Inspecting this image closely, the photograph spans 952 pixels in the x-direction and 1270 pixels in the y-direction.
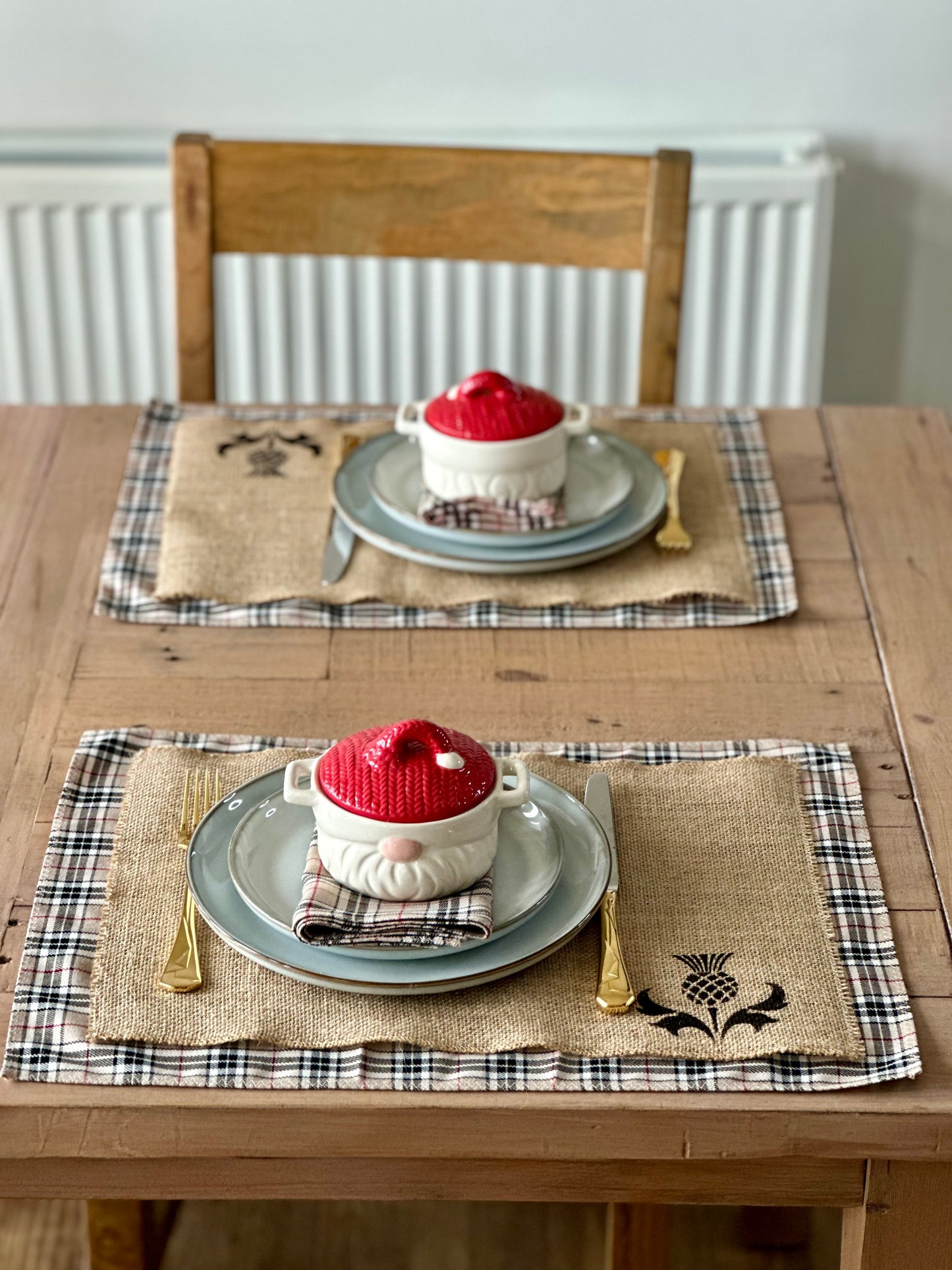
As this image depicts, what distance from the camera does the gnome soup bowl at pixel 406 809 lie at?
71 centimetres

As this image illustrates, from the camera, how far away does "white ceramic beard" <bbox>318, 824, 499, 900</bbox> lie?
0.72 metres

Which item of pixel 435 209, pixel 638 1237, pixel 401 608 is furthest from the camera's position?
pixel 435 209

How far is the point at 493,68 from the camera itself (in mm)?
2025

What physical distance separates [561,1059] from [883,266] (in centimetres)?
176

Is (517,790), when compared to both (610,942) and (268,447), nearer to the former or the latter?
(610,942)

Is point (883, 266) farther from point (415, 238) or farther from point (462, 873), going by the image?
point (462, 873)

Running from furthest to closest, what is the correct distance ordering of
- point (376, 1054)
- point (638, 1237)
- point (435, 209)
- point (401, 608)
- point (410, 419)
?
point (435, 209) → point (638, 1237) → point (410, 419) → point (401, 608) → point (376, 1054)

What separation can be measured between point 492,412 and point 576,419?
10 cm

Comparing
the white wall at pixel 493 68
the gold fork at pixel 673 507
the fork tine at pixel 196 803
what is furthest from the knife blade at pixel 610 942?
the white wall at pixel 493 68

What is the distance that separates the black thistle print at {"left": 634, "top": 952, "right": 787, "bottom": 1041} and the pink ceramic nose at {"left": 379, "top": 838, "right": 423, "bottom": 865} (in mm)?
129

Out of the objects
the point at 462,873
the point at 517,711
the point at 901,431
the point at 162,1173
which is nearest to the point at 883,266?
the point at 901,431

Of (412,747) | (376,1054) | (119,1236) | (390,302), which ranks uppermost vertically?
(412,747)

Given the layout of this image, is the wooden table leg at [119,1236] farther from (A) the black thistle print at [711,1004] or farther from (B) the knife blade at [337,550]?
(A) the black thistle print at [711,1004]

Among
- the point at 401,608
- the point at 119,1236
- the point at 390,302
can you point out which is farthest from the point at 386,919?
the point at 390,302
